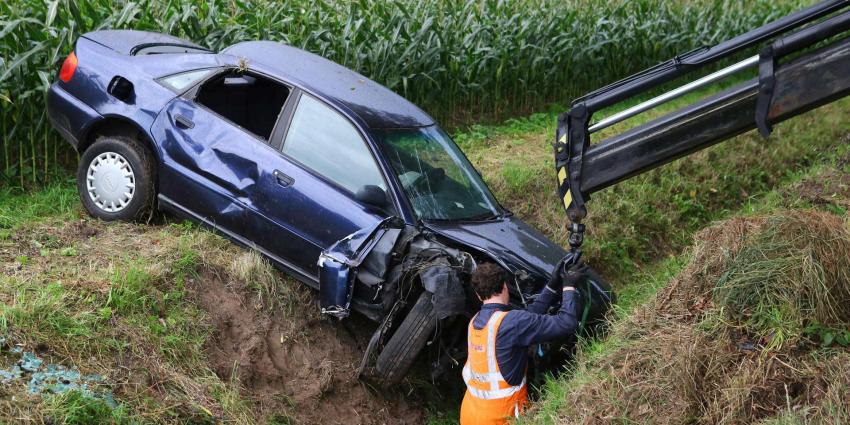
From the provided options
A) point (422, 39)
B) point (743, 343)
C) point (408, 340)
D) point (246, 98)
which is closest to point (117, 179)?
point (246, 98)

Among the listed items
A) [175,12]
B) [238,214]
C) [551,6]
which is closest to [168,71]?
[238,214]

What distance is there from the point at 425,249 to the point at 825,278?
8.48ft

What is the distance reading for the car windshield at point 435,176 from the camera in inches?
270

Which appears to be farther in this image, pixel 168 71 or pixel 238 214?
pixel 168 71

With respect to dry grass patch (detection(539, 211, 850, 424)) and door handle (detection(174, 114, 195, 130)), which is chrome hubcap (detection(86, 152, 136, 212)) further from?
dry grass patch (detection(539, 211, 850, 424))

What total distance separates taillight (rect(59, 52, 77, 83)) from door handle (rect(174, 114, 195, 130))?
115 centimetres

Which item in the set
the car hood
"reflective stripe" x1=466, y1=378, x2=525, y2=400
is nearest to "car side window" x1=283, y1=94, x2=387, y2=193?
the car hood

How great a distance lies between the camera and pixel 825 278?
5.36 m

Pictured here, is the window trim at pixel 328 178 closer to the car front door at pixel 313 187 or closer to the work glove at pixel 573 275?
the car front door at pixel 313 187

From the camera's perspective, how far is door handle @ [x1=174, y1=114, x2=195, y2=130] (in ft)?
23.7

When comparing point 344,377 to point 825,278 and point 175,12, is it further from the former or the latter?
point 175,12

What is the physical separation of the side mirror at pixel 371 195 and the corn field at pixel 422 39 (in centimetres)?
348

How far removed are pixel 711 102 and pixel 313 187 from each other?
9.72ft

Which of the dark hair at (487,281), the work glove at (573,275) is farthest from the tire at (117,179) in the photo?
the work glove at (573,275)
